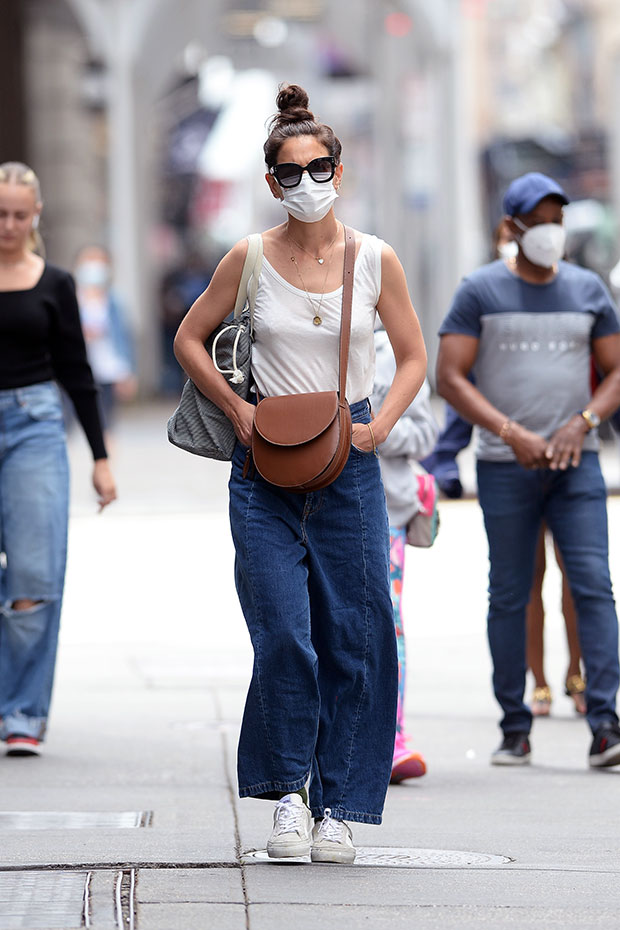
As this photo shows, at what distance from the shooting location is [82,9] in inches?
1203

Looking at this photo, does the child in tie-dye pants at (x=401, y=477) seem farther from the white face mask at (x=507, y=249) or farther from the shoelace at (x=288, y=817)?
the shoelace at (x=288, y=817)

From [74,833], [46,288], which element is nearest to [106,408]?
[46,288]

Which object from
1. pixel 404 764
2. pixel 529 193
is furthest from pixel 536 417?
pixel 404 764

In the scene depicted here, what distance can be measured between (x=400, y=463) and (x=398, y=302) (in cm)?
162

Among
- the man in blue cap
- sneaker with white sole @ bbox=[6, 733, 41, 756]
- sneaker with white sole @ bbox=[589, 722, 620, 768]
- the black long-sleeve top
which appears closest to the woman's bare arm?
the man in blue cap

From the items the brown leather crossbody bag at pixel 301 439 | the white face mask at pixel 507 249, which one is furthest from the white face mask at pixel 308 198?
the white face mask at pixel 507 249

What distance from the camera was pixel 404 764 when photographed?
679 cm

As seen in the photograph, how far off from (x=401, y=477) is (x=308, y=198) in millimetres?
1853

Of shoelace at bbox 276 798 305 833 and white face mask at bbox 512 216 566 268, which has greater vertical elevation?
white face mask at bbox 512 216 566 268

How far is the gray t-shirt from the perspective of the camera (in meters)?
7.07

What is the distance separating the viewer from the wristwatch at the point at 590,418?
6.96m

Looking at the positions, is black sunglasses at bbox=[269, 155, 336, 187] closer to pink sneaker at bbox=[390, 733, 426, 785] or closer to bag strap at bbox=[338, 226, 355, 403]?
bag strap at bbox=[338, 226, 355, 403]

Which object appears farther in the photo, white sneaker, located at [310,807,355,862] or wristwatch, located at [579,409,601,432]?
wristwatch, located at [579,409,601,432]

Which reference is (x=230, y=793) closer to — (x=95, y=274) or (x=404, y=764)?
(x=404, y=764)
